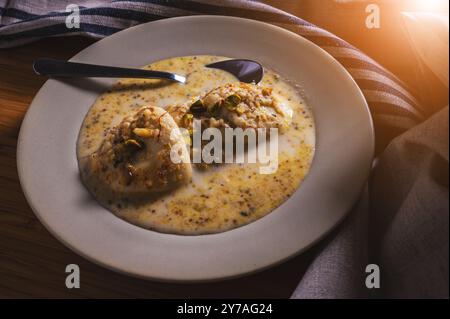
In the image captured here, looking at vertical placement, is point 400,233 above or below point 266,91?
below

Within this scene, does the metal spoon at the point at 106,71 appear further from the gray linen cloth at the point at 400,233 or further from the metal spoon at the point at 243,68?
the gray linen cloth at the point at 400,233

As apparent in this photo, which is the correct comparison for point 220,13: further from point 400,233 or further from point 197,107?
point 400,233

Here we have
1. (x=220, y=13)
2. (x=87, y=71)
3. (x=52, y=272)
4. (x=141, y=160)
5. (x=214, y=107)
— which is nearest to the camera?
(x=52, y=272)

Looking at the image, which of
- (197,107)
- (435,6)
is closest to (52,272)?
(197,107)

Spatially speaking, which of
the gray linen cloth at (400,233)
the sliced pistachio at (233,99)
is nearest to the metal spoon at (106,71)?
the sliced pistachio at (233,99)

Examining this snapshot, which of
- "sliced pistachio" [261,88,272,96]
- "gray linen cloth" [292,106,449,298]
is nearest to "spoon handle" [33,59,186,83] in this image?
"sliced pistachio" [261,88,272,96]

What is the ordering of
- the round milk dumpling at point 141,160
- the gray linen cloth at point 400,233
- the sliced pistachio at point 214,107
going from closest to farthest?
the gray linen cloth at point 400,233, the round milk dumpling at point 141,160, the sliced pistachio at point 214,107

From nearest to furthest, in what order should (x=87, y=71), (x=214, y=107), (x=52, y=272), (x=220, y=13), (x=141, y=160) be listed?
(x=52, y=272) < (x=141, y=160) < (x=214, y=107) < (x=87, y=71) < (x=220, y=13)
